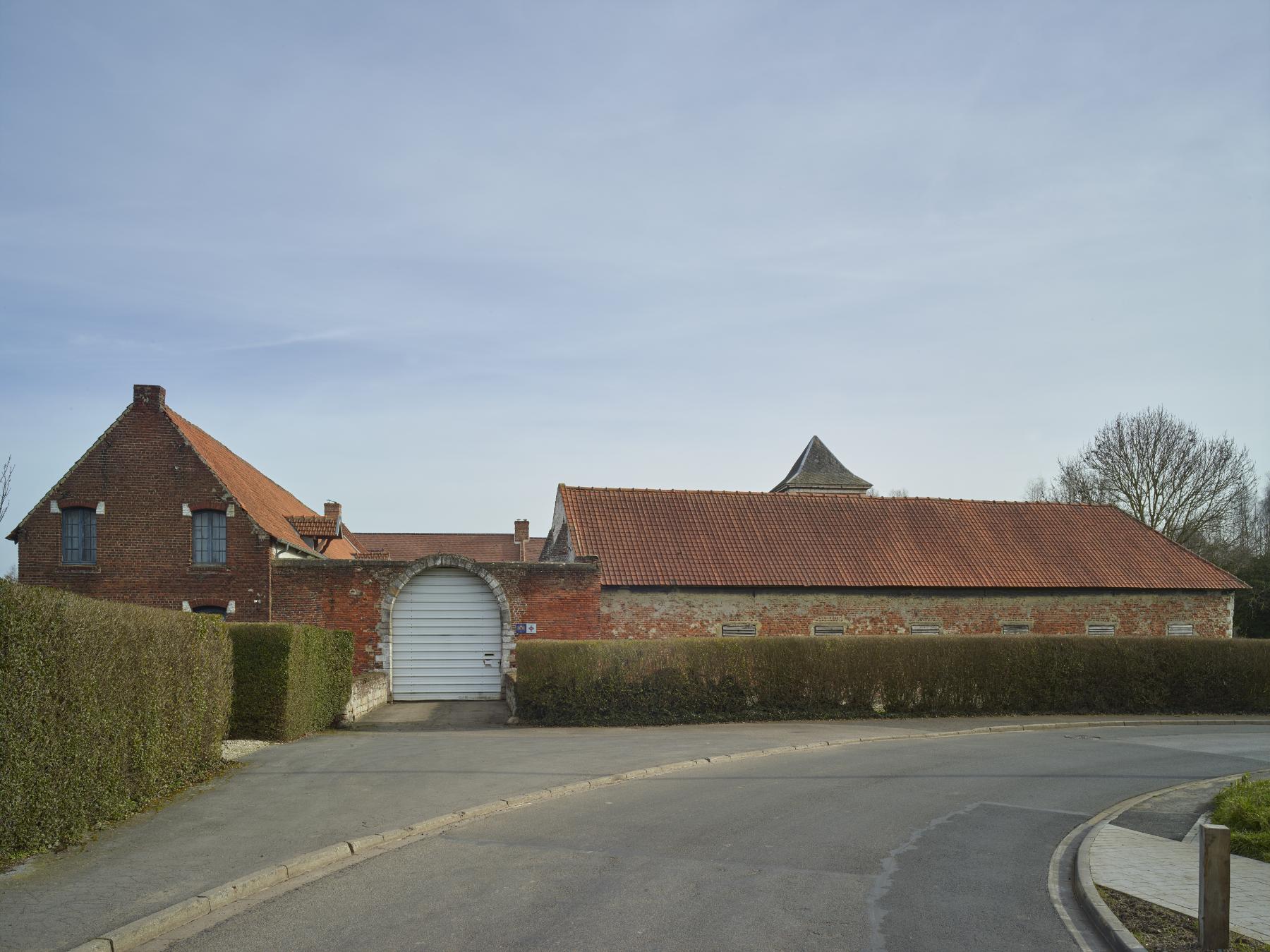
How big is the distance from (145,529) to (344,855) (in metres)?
20.2

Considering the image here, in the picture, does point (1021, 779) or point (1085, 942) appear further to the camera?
point (1021, 779)

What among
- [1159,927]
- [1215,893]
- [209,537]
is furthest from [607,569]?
[1215,893]

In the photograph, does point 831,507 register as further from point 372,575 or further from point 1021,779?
point 1021,779

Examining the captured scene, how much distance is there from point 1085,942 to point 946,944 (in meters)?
1.08

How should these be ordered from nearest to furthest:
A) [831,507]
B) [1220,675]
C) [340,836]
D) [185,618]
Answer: [340,836] → [185,618] → [1220,675] → [831,507]

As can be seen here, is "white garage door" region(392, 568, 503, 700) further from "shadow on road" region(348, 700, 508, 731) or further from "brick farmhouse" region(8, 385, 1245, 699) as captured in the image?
"shadow on road" region(348, 700, 508, 731)

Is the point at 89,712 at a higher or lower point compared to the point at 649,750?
higher

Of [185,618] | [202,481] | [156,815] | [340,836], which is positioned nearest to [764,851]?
[340,836]

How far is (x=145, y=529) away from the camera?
84.6ft

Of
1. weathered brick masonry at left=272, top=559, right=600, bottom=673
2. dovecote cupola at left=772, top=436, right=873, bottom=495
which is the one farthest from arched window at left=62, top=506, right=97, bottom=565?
dovecote cupola at left=772, top=436, right=873, bottom=495

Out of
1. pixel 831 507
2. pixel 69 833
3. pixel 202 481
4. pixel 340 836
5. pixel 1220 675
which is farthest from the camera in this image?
pixel 831 507

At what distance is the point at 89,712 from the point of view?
8883 millimetres

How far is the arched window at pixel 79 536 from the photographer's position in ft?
85.0

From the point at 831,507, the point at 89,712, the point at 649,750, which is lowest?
the point at 649,750
